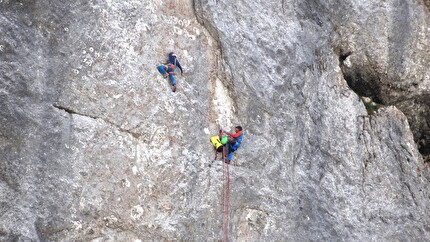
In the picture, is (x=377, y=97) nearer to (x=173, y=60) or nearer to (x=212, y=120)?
(x=212, y=120)

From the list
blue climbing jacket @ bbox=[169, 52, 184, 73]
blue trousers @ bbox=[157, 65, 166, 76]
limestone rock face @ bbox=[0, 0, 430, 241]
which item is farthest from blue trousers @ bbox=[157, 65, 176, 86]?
blue climbing jacket @ bbox=[169, 52, 184, 73]

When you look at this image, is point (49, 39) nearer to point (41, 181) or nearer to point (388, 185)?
point (41, 181)

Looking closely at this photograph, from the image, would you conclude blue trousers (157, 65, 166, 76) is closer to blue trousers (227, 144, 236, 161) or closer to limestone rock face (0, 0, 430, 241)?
limestone rock face (0, 0, 430, 241)

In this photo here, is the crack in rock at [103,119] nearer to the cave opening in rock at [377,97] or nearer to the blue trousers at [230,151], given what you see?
the blue trousers at [230,151]

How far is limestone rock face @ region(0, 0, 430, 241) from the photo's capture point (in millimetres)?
12703

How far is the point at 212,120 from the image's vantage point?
14828 mm

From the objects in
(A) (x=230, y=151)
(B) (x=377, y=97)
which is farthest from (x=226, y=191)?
(B) (x=377, y=97)

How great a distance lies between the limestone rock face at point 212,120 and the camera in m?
12.7

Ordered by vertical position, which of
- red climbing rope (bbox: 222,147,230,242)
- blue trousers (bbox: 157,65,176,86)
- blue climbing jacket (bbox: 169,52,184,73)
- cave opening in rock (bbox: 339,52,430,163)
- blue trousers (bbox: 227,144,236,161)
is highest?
cave opening in rock (bbox: 339,52,430,163)

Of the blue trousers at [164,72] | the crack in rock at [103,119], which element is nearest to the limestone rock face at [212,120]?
the crack in rock at [103,119]

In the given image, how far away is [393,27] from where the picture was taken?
59.3 feet

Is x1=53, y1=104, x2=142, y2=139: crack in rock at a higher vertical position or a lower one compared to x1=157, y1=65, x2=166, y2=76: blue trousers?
lower

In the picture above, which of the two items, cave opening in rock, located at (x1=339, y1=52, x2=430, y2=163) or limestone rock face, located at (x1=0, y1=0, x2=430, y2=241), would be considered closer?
limestone rock face, located at (x1=0, y1=0, x2=430, y2=241)

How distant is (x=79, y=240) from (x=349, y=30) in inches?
405
